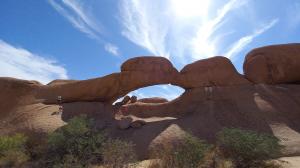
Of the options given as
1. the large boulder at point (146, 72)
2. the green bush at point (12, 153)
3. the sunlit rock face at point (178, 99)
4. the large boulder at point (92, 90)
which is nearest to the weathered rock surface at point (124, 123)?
the sunlit rock face at point (178, 99)

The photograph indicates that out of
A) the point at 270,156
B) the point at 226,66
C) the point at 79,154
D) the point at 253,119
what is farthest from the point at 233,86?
the point at 79,154

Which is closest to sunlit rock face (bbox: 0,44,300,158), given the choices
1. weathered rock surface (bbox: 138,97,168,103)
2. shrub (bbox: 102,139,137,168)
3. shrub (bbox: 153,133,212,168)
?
shrub (bbox: 153,133,212,168)

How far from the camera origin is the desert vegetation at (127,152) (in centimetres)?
1436

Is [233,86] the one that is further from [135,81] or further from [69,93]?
[69,93]

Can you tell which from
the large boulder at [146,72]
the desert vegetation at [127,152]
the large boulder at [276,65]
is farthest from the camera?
the large boulder at [146,72]

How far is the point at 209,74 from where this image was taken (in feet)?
82.5

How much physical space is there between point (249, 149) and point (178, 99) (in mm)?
10819

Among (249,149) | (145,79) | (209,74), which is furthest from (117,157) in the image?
(209,74)

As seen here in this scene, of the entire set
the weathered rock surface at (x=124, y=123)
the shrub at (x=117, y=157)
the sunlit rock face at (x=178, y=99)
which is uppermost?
the sunlit rock face at (x=178, y=99)

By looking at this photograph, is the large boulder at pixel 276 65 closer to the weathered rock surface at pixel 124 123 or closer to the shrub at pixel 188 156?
the weathered rock surface at pixel 124 123

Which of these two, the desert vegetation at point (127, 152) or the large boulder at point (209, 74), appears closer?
the desert vegetation at point (127, 152)

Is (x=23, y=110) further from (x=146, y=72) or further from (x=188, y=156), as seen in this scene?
(x=188, y=156)

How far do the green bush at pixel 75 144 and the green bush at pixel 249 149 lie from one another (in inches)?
241

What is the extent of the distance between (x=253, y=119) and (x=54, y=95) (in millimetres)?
14587
